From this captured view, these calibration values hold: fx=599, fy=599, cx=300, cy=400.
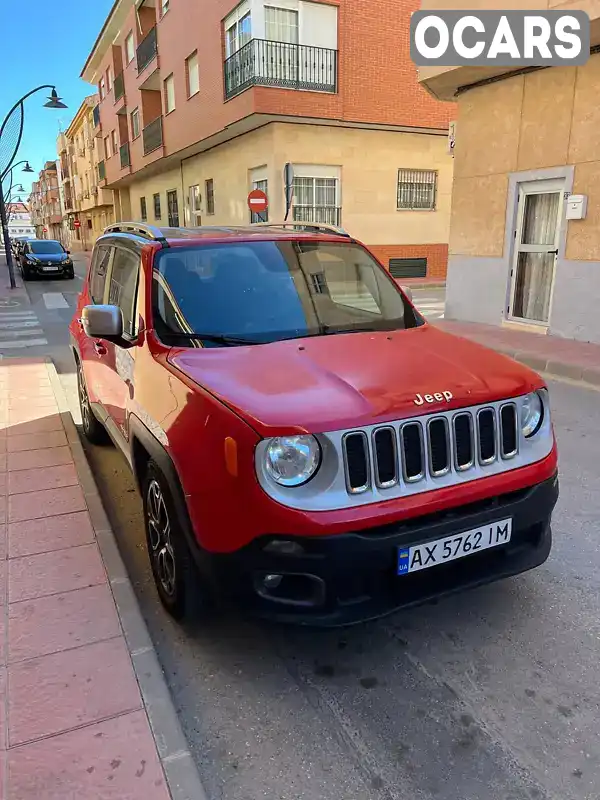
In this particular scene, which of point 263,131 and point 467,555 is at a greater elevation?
point 263,131

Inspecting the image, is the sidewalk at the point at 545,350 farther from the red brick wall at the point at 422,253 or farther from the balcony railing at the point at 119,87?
the balcony railing at the point at 119,87

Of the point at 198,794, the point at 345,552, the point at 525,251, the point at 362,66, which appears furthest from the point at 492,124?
the point at 198,794

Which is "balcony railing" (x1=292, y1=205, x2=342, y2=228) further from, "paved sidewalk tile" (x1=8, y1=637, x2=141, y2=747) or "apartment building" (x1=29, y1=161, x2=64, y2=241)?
"apartment building" (x1=29, y1=161, x2=64, y2=241)

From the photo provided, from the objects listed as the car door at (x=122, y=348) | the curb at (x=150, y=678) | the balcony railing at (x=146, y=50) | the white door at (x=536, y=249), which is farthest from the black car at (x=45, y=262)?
the curb at (x=150, y=678)

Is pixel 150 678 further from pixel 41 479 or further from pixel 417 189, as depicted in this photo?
pixel 417 189

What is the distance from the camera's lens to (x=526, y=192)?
33.3 ft

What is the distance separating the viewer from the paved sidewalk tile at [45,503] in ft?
12.6

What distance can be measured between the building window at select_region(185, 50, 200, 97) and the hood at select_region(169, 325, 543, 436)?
20.9 metres

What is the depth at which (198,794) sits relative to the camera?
1882 millimetres

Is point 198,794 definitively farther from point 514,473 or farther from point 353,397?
point 514,473

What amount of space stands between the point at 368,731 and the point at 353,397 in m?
1.25

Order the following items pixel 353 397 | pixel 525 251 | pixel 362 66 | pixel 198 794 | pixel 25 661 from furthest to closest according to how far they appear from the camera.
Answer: pixel 362 66, pixel 525 251, pixel 25 661, pixel 353 397, pixel 198 794

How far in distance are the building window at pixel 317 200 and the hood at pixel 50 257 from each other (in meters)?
11.1

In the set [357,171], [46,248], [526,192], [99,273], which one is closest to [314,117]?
[357,171]
